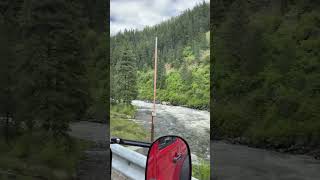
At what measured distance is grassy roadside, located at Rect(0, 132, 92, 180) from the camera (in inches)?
115

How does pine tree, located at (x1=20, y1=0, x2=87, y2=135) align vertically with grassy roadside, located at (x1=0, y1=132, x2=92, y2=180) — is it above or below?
above

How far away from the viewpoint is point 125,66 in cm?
256

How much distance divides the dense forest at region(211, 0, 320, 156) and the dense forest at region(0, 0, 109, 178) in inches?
33.1

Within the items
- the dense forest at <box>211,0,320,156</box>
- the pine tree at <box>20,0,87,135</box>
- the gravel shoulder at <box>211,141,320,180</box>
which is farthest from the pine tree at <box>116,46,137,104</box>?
the gravel shoulder at <box>211,141,320,180</box>

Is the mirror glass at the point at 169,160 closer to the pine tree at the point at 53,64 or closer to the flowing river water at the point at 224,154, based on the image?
the flowing river water at the point at 224,154

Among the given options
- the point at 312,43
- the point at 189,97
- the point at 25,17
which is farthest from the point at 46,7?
the point at 312,43

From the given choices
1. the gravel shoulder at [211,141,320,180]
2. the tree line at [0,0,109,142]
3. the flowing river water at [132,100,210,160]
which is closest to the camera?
the flowing river water at [132,100,210,160]

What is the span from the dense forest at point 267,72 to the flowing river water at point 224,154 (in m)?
0.08

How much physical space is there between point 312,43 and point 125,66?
1.23 metres

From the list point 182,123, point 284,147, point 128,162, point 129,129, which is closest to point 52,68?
point 129,129

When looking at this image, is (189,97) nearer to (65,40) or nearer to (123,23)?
(123,23)

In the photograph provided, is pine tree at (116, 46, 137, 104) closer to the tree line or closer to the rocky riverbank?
the tree line

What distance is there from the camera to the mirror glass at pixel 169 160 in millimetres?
2025

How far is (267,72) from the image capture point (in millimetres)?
2680
